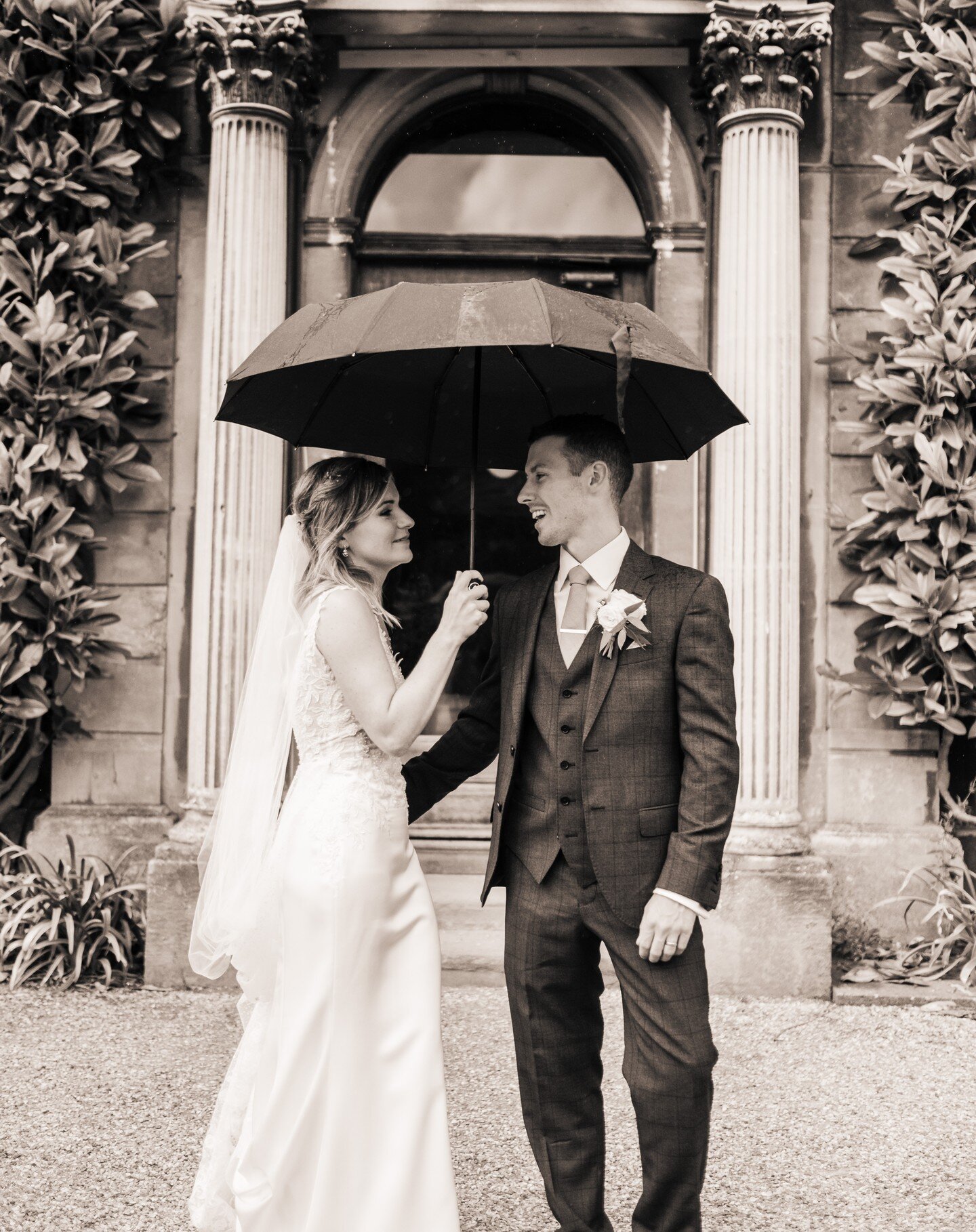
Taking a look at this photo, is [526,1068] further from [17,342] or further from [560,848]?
[17,342]

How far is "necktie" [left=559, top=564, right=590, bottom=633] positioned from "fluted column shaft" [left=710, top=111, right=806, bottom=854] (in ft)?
10.2

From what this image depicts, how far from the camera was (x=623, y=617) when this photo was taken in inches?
107

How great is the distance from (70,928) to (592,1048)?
360cm

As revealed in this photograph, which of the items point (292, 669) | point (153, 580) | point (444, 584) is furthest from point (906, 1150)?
point (153, 580)

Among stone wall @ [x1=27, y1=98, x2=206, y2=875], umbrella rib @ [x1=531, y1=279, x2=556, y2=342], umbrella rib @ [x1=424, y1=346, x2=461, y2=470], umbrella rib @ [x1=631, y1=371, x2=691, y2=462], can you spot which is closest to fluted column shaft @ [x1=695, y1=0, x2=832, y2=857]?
umbrella rib @ [x1=631, y1=371, x2=691, y2=462]

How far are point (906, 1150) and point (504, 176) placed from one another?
18.2ft

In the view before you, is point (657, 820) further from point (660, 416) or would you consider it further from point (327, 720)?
point (660, 416)

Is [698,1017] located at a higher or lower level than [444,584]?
lower

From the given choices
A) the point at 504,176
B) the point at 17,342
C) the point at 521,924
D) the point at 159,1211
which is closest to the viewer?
the point at 521,924

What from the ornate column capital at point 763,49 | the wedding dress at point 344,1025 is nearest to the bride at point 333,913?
the wedding dress at point 344,1025

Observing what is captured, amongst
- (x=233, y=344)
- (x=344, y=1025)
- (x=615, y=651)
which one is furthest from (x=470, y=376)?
(x=233, y=344)

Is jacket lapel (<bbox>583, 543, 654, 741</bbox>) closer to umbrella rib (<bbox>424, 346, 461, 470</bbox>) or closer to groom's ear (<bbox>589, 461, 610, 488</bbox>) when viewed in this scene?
groom's ear (<bbox>589, 461, 610, 488</bbox>)

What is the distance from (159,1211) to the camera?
11.0 feet

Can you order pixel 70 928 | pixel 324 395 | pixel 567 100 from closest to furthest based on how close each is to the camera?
pixel 324 395 → pixel 70 928 → pixel 567 100
